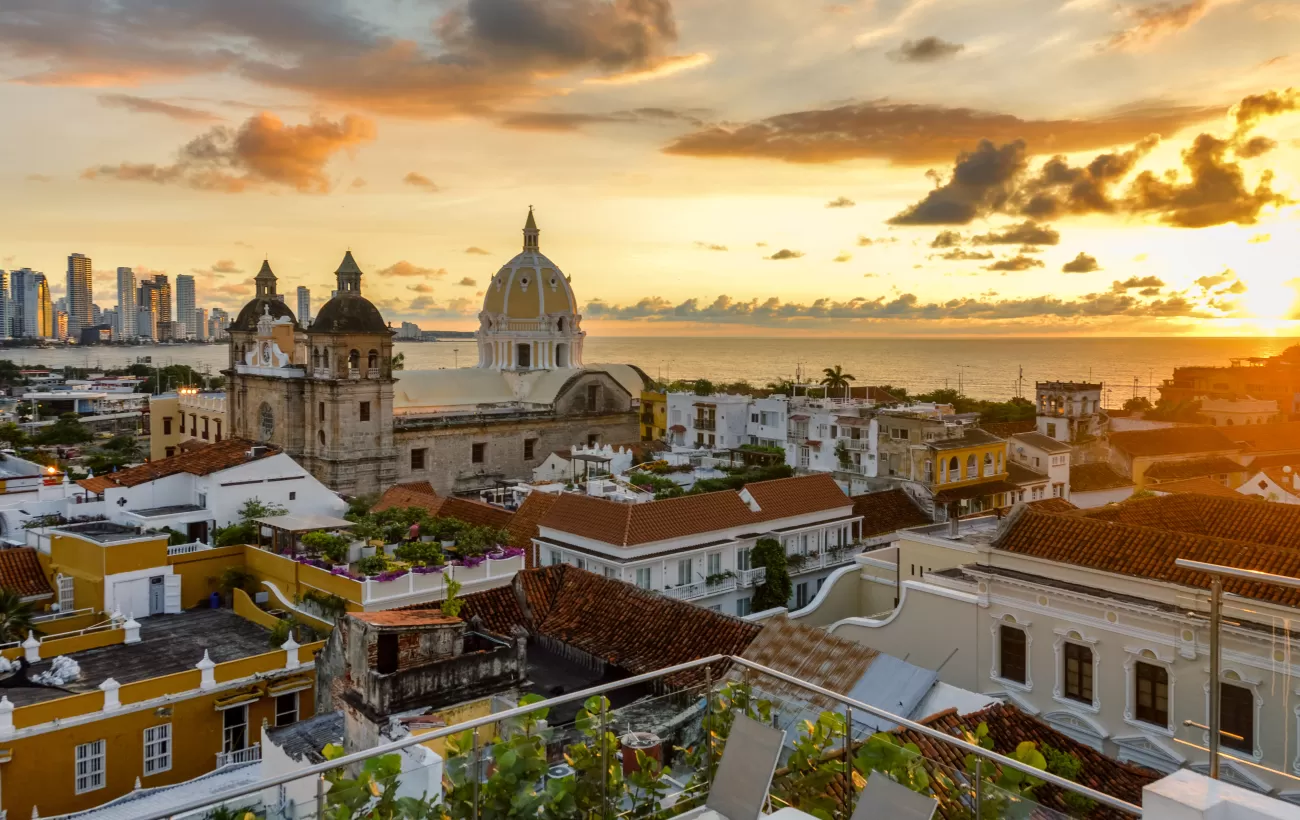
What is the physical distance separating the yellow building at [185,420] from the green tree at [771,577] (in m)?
43.7

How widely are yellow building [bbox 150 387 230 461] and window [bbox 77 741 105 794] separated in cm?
4659

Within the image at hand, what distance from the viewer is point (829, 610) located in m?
24.5

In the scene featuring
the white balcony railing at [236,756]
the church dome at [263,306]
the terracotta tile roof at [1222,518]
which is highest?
the church dome at [263,306]

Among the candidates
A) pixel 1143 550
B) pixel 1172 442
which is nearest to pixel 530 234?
pixel 1172 442

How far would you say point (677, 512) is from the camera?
26891 mm

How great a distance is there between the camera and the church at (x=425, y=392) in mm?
49656

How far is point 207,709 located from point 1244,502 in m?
21.5

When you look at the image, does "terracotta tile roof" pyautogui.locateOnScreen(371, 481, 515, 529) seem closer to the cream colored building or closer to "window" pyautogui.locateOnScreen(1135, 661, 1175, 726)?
the cream colored building

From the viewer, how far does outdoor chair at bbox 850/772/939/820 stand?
593 cm

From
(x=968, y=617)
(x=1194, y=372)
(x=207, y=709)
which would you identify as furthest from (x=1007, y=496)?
(x=1194, y=372)

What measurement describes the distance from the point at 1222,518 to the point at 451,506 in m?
23.1

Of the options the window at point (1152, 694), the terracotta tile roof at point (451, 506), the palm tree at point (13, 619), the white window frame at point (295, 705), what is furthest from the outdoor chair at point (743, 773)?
the terracotta tile roof at point (451, 506)

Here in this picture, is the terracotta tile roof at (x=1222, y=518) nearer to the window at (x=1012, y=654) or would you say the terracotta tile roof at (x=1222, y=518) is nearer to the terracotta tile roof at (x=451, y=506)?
the window at (x=1012, y=654)

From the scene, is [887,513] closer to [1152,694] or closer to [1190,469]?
[1152,694]
